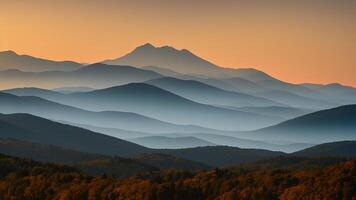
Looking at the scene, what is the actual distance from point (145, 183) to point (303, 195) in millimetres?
24477

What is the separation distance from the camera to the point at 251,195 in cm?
9125

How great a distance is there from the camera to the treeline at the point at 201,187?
8750 centimetres

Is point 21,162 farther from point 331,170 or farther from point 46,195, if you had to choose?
point 331,170

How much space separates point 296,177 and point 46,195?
31523 mm

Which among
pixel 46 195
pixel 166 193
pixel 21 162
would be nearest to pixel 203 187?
pixel 166 193

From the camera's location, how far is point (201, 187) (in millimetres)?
101375

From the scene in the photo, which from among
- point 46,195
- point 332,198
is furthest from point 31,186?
point 332,198

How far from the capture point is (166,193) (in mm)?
99438

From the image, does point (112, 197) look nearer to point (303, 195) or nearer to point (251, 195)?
point (251, 195)

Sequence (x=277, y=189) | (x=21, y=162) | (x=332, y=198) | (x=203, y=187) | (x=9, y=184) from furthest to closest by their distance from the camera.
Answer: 1. (x=21, y=162)
2. (x=9, y=184)
3. (x=203, y=187)
4. (x=277, y=189)
5. (x=332, y=198)

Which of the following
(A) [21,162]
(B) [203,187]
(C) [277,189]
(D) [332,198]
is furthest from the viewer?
(A) [21,162]

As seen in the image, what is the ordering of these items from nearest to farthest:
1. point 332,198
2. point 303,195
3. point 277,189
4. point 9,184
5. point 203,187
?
point 332,198 < point 303,195 < point 277,189 < point 203,187 < point 9,184

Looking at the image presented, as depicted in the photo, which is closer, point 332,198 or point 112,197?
point 332,198

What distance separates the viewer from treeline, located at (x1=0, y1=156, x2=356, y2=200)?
87.5 meters
